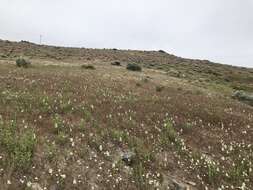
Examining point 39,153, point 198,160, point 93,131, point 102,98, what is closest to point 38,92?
point 102,98

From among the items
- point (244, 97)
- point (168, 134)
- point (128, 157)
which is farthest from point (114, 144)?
point (244, 97)

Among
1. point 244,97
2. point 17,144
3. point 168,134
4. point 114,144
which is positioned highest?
point 17,144

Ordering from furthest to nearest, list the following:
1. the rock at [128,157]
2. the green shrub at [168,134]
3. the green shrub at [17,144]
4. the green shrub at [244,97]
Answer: the green shrub at [244,97] → the green shrub at [168,134] → the rock at [128,157] → the green shrub at [17,144]

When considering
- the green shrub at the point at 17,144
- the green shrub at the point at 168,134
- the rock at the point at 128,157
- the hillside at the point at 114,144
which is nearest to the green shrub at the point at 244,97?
the hillside at the point at 114,144

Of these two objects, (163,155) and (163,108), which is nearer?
(163,155)

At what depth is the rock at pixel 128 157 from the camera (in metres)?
14.0

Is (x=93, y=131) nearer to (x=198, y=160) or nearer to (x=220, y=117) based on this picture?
(x=198, y=160)

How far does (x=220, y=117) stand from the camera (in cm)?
2202

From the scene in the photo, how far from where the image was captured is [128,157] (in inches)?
557

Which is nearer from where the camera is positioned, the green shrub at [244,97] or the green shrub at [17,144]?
the green shrub at [17,144]

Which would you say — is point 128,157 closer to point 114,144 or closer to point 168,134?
point 114,144

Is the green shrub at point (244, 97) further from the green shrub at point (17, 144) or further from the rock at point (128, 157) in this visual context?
the green shrub at point (17, 144)

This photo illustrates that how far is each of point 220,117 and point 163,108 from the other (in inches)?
130

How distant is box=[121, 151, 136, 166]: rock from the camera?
1398 cm
